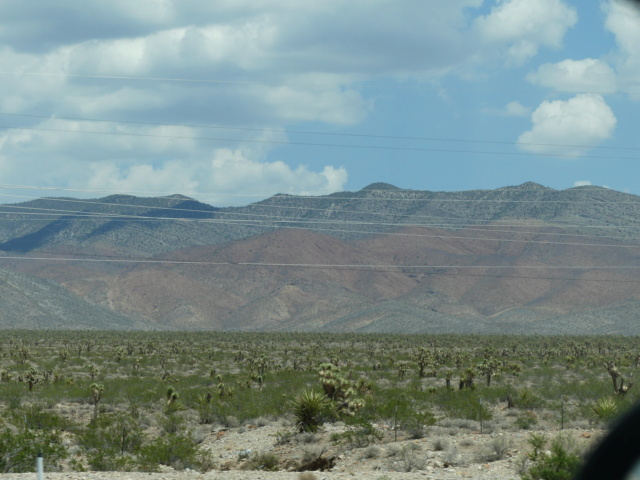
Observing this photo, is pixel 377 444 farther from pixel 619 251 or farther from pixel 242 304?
pixel 619 251

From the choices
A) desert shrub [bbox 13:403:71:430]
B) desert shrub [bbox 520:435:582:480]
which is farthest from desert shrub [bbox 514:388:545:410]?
desert shrub [bbox 13:403:71:430]

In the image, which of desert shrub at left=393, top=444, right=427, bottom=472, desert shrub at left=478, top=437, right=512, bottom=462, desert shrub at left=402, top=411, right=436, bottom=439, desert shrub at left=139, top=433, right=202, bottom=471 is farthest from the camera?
desert shrub at left=402, top=411, right=436, bottom=439

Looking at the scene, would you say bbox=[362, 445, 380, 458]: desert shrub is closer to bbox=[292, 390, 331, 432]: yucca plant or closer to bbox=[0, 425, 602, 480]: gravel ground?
bbox=[0, 425, 602, 480]: gravel ground

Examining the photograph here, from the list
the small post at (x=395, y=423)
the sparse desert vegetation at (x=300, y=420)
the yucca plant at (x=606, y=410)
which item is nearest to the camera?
the sparse desert vegetation at (x=300, y=420)

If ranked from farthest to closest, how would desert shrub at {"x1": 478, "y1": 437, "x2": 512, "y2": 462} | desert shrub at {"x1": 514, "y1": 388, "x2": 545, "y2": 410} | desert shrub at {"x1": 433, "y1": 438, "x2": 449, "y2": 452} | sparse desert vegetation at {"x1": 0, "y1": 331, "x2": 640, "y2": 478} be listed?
desert shrub at {"x1": 514, "y1": 388, "x2": 545, "y2": 410}, desert shrub at {"x1": 433, "y1": 438, "x2": 449, "y2": 452}, sparse desert vegetation at {"x1": 0, "y1": 331, "x2": 640, "y2": 478}, desert shrub at {"x1": 478, "y1": 437, "x2": 512, "y2": 462}

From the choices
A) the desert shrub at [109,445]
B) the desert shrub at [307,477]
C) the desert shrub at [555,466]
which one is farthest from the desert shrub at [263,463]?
the desert shrub at [555,466]

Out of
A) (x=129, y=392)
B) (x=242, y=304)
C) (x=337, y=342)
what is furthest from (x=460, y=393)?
(x=242, y=304)

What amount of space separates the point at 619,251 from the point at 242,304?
8313 cm

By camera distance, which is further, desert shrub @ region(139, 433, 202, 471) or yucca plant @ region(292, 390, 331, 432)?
yucca plant @ region(292, 390, 331, 432)

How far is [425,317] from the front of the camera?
161875mm

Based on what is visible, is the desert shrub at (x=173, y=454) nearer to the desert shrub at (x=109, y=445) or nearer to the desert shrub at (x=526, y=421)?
the desert shrub at (x=109, y=445)

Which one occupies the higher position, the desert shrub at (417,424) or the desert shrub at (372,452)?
the desert shrub at (417,424)

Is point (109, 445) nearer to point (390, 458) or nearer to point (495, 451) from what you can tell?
point (390, 458)

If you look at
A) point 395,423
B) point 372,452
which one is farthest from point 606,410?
point 372,452
